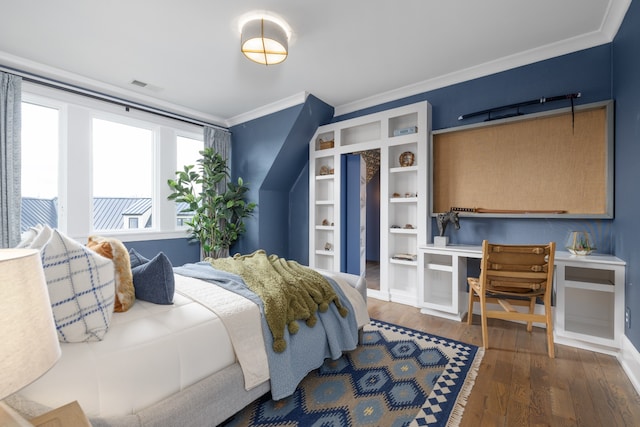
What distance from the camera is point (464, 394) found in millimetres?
1688

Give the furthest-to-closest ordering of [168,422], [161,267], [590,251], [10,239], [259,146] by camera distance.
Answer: [259,146]
[10,239]
[590,251]
[161,267]
[168,422]

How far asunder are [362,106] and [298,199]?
1704mm

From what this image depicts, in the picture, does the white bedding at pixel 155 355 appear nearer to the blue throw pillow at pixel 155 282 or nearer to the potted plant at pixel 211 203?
the blue throw pillow at pixel 155 282

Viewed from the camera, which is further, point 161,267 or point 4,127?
point 4,127

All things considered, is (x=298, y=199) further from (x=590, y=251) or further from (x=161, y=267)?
(x=590, y=251)

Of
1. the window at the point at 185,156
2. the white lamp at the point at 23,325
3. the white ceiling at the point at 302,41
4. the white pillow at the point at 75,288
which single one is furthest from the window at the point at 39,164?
the white lamp at the point at 23,325

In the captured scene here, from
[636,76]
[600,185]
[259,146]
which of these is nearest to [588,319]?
[600,185]

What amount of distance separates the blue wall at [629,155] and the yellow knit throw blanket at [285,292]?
1.97 m

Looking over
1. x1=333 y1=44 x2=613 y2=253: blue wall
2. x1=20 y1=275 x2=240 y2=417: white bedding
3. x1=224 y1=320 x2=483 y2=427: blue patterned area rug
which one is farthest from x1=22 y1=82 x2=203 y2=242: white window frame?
x1=333 y1=44 x2=613 y2=253: blue wall

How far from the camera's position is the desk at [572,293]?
7.13 ft

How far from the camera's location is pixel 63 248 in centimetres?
118

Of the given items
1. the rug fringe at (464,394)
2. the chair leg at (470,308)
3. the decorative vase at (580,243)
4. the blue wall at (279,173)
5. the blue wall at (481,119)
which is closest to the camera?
the rug fringe at (464,394)

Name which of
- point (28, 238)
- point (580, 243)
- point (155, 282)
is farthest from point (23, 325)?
point (580, 243)

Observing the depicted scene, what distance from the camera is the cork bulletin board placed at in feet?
8.18
